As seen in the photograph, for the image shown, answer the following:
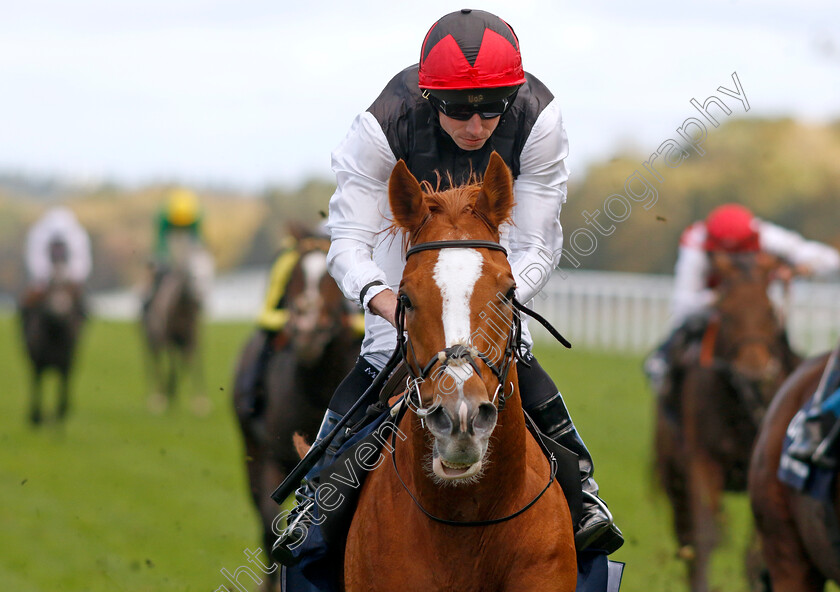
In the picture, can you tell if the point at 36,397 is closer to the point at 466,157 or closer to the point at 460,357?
the point at 466,157

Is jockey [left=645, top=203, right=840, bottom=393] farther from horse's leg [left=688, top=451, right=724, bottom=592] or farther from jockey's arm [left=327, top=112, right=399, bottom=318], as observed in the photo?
jockey's arm [left=327, top=112, right=399, bottom=318]

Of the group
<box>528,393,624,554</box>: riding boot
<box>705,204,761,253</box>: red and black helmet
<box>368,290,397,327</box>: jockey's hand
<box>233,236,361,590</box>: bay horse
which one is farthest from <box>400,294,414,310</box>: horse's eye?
<box>705,204,761,253</box>: red and black helmet

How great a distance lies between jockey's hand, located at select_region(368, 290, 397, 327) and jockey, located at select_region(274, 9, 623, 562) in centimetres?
16

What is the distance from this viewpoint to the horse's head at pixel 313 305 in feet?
20.7

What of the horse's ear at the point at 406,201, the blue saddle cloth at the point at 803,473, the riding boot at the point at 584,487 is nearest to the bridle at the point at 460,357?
the horse's ear at the point at 406,201

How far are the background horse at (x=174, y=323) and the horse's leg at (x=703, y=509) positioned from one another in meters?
8.86

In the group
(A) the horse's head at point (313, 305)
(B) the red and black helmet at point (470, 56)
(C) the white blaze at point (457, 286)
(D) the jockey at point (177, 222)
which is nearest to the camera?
(C) the white blaze at point (457, 286)

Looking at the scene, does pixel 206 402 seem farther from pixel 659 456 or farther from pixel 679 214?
pixel 679 214

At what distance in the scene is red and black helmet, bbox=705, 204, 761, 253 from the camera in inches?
327

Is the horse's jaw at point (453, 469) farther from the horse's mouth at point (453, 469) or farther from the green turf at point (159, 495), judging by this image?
the green turf at point (159, 495)

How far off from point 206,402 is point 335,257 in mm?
12415

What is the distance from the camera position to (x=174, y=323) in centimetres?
1491

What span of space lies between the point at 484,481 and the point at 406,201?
792 millimetres

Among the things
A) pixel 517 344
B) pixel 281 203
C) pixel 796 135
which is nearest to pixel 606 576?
pixel 517 344
